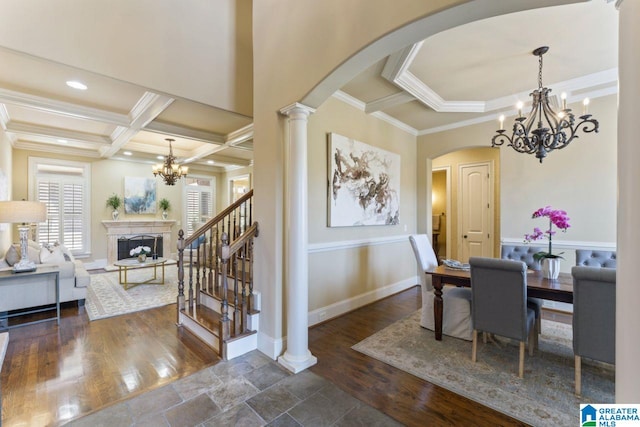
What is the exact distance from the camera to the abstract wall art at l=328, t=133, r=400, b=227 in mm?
3699

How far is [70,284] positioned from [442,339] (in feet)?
16.3

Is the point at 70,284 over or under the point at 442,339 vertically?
over

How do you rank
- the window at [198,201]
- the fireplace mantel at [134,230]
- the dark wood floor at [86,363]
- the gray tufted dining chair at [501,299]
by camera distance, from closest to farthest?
1. the dark wood floor at [86,363]
2. the gray tufted dining chair at [501,299]
3. the fireplace mantel at [134,230]
4. the window at [198,201]

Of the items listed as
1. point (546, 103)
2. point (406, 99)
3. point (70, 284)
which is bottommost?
point (70, 284)

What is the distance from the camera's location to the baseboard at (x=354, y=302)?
3.50m

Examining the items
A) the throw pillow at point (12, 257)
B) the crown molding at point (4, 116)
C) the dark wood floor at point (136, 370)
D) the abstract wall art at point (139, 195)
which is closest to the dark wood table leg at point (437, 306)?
the dark wood floor at point (136, 370)

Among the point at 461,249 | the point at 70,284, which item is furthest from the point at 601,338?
the point at 70,284

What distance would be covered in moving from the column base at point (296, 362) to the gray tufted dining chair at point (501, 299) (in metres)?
1.51

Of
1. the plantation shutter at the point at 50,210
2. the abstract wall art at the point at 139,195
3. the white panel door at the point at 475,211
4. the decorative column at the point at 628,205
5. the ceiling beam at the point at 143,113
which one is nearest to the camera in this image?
the decorative column at the point at 628,205

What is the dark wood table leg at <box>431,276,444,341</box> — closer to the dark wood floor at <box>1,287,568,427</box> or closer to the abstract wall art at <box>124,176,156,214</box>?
the dark wood floor at <box>1,287,568,427</box>

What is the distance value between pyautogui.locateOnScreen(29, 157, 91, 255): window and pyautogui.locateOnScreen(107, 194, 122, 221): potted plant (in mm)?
453

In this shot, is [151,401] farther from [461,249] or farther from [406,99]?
[461,249]

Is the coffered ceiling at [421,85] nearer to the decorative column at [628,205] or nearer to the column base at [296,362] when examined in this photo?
the decorative column at [628,205]

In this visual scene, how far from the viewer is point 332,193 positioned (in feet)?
12.0
